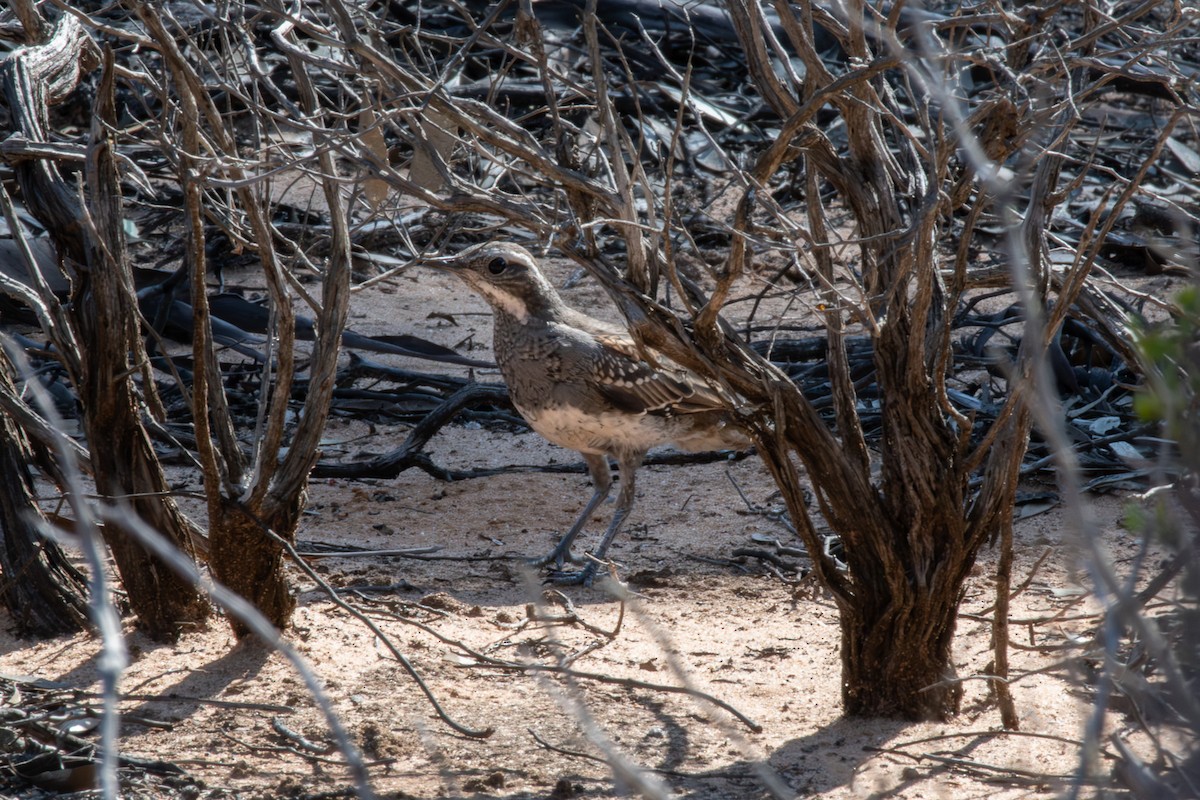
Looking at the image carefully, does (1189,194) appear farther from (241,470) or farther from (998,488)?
(241,470)

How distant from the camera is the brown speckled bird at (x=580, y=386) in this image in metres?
6.32

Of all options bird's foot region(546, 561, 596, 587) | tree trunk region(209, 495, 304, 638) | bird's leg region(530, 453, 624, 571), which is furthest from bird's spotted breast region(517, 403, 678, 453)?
tree trunk region(209, 495, 304, 638)

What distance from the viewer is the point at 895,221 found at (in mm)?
3721

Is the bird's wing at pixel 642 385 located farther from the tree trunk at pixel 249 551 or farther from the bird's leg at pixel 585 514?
the tree trunk at pixel 249 551

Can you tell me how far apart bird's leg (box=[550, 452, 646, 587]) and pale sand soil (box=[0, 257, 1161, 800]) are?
11 centimetres

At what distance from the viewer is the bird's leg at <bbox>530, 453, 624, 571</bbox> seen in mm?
6340

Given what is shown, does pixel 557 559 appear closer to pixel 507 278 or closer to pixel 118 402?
pixel 507 278

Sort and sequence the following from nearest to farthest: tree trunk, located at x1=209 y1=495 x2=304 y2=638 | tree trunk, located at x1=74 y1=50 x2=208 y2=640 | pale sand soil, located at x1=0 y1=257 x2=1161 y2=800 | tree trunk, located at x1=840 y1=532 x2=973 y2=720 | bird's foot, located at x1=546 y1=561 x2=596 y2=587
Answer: pale sand soil, located at x1=0 y1=257 x2=1161 y2=800 < tree trunk, located at x1=840 y1=532 x2=973 y2=720 < tree trunk, located at x1=74 y1=50 x2=208 y2=640 < tree trunk, located at x1=209 y1=495 x2=304 y2=638 < bird's foot, located at x1=546 y1=561 x2=596 y2=587

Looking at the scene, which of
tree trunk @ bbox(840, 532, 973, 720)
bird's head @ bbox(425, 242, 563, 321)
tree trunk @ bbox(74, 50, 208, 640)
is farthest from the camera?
bird's head @ bbox(425, 242, 563, 321)

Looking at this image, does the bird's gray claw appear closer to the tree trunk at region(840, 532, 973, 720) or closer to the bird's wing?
the bird's wing

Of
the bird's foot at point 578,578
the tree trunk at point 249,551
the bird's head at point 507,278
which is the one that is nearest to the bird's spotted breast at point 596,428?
the bird's head at point 507,278

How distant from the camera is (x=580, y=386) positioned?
20.8ft

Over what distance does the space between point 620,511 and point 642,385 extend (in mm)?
677

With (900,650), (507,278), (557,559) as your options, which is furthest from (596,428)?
(900,650)
